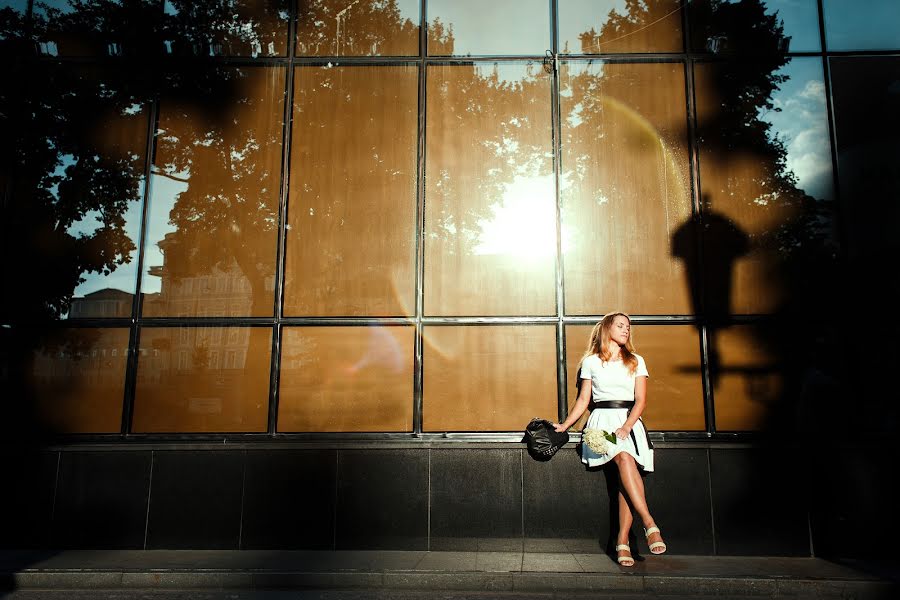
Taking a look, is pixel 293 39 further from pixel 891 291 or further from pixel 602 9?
pixel 891 291

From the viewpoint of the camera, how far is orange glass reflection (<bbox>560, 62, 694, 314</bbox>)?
22.1 feet

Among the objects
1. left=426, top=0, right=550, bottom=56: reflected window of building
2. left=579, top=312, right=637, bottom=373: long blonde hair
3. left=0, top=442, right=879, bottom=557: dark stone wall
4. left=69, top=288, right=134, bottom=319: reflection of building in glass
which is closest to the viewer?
left=579, top=312, right=637, bottom=373: long blonde hair

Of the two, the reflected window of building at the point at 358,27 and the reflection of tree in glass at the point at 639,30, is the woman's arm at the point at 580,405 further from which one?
the reflected window of building at the point at 358,27

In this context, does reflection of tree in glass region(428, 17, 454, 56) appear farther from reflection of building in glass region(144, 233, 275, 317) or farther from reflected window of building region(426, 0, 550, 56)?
reflection of building in glass region(144, 233, 275, 317)

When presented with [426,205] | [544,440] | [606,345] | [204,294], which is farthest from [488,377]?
[204,294]

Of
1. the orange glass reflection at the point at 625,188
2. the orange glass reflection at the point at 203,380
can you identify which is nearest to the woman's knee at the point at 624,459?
the orange glass reflection at the point at 625,188

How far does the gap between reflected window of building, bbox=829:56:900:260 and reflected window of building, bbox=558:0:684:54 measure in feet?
6.23

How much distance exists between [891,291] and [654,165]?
2835mm

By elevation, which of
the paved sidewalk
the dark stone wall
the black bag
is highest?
the black bag

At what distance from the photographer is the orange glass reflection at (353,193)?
6.83m

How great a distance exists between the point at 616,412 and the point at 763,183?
10.6 feet

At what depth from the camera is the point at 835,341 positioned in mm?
6508

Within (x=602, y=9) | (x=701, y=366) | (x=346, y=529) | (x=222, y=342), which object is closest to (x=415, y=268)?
(x=222, y=342)

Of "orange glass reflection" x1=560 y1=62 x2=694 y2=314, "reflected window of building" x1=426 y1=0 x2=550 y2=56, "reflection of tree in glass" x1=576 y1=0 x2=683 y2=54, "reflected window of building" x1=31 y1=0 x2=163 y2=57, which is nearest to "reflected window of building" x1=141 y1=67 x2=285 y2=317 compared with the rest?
"reflected window of building" x1=31 y1=0 x2=163 y2=57
